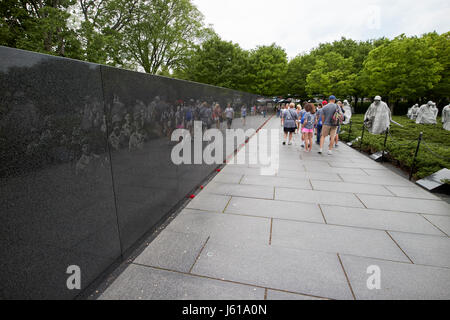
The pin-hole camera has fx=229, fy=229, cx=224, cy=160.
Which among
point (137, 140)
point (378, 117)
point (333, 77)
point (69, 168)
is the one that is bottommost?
point (69, 168)

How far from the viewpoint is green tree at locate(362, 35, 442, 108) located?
30.1m

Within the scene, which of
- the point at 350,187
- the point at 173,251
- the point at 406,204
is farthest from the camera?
the point at 350,187

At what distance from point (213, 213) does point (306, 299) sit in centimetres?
222

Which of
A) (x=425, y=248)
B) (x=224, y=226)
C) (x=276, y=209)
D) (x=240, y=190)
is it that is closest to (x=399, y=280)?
(x=425, y=248)

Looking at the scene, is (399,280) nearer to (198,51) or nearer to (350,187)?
(350,187)

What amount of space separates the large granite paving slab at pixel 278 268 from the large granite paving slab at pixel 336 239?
0.22 meters

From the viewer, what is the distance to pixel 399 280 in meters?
2.65

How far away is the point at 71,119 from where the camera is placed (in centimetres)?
209

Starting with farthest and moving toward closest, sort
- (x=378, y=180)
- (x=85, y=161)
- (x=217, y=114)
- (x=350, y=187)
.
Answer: (x=217, y=114) → (x=378, y=180) → (x=350, y=187) → (x=85, y=161)

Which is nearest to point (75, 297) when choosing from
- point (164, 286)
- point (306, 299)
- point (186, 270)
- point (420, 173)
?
point (164, 286)

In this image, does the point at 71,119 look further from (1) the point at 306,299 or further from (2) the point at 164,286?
(1) the point at 306,299

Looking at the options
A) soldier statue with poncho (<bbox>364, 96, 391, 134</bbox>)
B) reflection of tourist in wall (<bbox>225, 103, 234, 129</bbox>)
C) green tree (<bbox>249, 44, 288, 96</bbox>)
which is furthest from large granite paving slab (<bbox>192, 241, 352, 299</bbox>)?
green tree (<bbox>249, 44, 288, 96</bbox>)

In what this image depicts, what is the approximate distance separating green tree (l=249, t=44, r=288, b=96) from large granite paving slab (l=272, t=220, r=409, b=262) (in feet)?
133

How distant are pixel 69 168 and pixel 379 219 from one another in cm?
475
